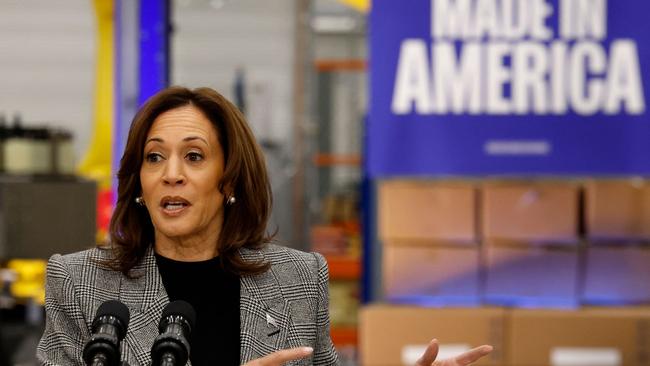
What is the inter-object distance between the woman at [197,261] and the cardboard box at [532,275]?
6.67ft

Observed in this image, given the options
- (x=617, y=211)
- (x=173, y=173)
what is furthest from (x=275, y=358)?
(x=617, y=211)

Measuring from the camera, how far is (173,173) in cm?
213

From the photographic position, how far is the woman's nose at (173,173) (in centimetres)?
214

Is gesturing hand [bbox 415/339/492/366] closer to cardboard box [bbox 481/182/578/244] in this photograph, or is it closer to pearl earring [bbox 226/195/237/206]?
pearl earring [bbox 226/195/237/206]

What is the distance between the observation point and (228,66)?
857 cm

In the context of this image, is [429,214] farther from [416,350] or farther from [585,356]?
[585,356]

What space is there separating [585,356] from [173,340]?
2.89 meters

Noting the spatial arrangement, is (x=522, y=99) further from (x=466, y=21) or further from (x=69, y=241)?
(x=69, y=241)

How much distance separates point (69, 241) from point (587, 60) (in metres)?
2.35

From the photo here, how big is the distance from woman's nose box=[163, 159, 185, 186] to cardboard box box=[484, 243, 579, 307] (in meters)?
2.31

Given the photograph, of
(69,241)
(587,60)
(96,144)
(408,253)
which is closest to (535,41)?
(587,60)

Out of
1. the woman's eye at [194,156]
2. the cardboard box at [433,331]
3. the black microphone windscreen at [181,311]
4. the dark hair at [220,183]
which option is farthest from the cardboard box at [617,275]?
the black microphone windscreen at [181,311]

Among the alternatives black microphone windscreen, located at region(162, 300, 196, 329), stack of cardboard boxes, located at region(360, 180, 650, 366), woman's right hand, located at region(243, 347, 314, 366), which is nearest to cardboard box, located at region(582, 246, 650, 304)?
stack of cardboard boxes, located at region(360, 180, 650, 366)

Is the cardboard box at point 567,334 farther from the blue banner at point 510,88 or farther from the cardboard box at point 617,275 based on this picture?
the blue banner at point 510,88
